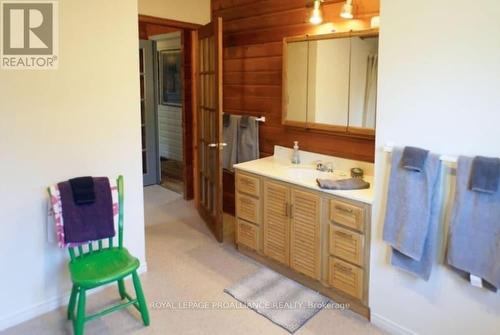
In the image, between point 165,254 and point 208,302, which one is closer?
point 208,302

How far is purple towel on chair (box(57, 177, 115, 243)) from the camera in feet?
7.70

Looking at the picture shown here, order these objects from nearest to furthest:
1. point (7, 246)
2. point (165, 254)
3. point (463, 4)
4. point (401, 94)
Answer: point (463, 4) < point (401, 94) < point (7, 246) < point (165, 254)

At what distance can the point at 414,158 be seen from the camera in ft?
6.85

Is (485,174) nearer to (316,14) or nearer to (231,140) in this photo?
(316,14)

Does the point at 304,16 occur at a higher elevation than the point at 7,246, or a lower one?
higher

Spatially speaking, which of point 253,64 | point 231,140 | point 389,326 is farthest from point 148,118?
point 389,326

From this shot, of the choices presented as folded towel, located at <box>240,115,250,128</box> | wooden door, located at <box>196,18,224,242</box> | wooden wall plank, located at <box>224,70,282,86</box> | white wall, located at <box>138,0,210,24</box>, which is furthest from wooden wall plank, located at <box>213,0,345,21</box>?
folded towel, located at <box>240,115,250,128</box>

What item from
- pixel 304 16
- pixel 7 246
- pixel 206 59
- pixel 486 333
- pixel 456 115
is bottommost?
pixel 486 333

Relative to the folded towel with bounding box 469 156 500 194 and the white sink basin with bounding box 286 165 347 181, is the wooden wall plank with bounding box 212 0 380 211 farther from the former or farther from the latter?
the folded towel with bounding box 469 156 500 194

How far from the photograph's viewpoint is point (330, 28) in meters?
3.11

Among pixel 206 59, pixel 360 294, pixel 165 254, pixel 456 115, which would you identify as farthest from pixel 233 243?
pixel 456 115

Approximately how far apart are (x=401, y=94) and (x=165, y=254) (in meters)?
2.24

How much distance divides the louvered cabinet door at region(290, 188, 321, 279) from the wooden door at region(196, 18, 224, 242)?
0.92 metres

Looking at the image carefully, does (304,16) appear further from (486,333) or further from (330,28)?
(486,333)
